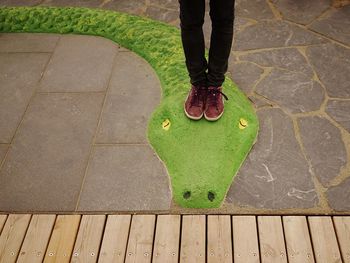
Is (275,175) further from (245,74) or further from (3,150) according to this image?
(3,150)

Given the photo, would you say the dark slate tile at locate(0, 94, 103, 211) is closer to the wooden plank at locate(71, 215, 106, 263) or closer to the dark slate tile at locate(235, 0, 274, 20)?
the wooden plank at locate(71, 215, 106, 263)

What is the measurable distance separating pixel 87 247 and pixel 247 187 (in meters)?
1.10

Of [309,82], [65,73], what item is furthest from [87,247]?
[309,82]

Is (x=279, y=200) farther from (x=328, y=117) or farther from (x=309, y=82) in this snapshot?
(x=309, y=82)

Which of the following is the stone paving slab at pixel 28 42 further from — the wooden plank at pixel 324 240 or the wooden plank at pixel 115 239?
the wooden plank at pixel 324 240

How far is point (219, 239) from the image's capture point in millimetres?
2076

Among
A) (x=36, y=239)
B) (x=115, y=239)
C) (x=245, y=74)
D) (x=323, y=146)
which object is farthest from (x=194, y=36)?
(x=36, y=239)

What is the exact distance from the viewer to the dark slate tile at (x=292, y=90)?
2820 mm

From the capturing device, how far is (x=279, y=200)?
2.26 meters

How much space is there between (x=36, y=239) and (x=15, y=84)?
1.74 meters

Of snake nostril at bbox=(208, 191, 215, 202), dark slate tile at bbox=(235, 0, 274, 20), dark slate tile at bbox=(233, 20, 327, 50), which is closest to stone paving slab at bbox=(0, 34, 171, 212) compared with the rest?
snake nostril at bbox=(208, 191, 215, 202)

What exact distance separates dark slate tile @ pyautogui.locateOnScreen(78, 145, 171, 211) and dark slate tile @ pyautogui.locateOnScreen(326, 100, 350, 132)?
1.40m

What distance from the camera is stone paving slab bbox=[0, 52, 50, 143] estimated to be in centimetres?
295

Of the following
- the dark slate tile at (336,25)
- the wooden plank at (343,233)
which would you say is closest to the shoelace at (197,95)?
the wooden plank at (343,233)
